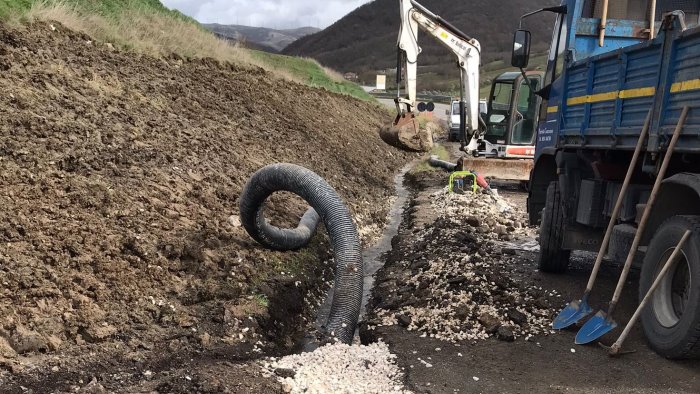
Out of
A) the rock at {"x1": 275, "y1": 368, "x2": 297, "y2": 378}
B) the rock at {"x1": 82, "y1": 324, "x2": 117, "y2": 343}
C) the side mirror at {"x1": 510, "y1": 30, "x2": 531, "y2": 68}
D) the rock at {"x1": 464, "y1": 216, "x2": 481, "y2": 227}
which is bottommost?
the rock at {"x1": 275, "y1": 368, "x2": 297, "y2": 378}

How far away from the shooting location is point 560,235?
7.26 meters

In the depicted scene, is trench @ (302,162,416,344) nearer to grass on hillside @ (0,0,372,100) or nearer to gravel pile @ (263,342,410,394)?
gravel pile @ (263,342,410,394)

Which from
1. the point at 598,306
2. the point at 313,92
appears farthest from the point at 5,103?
the point at 313,92

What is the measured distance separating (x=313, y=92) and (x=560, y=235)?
1531cm

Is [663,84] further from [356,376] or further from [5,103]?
[5,103]

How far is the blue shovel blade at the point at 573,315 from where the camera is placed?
561 centimetres

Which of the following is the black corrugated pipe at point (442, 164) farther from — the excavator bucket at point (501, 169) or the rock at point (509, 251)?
the rock at point (509, 251)

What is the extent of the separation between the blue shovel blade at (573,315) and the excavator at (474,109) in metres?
6.80

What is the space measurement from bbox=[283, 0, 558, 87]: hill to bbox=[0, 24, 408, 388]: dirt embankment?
8417 centimetres

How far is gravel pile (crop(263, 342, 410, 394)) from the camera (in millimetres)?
4414

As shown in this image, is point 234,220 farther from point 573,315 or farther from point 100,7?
point 100,7

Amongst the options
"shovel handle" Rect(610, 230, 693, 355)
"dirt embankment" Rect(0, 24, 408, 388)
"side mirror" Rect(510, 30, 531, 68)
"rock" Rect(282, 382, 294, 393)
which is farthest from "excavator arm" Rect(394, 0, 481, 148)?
"rock" Rect(282, 382, 294, 393)

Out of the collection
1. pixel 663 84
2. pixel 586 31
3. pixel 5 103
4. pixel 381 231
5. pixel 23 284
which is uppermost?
pixel 586 31

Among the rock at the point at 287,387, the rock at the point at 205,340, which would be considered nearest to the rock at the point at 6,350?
the rock at the point at 205,340
